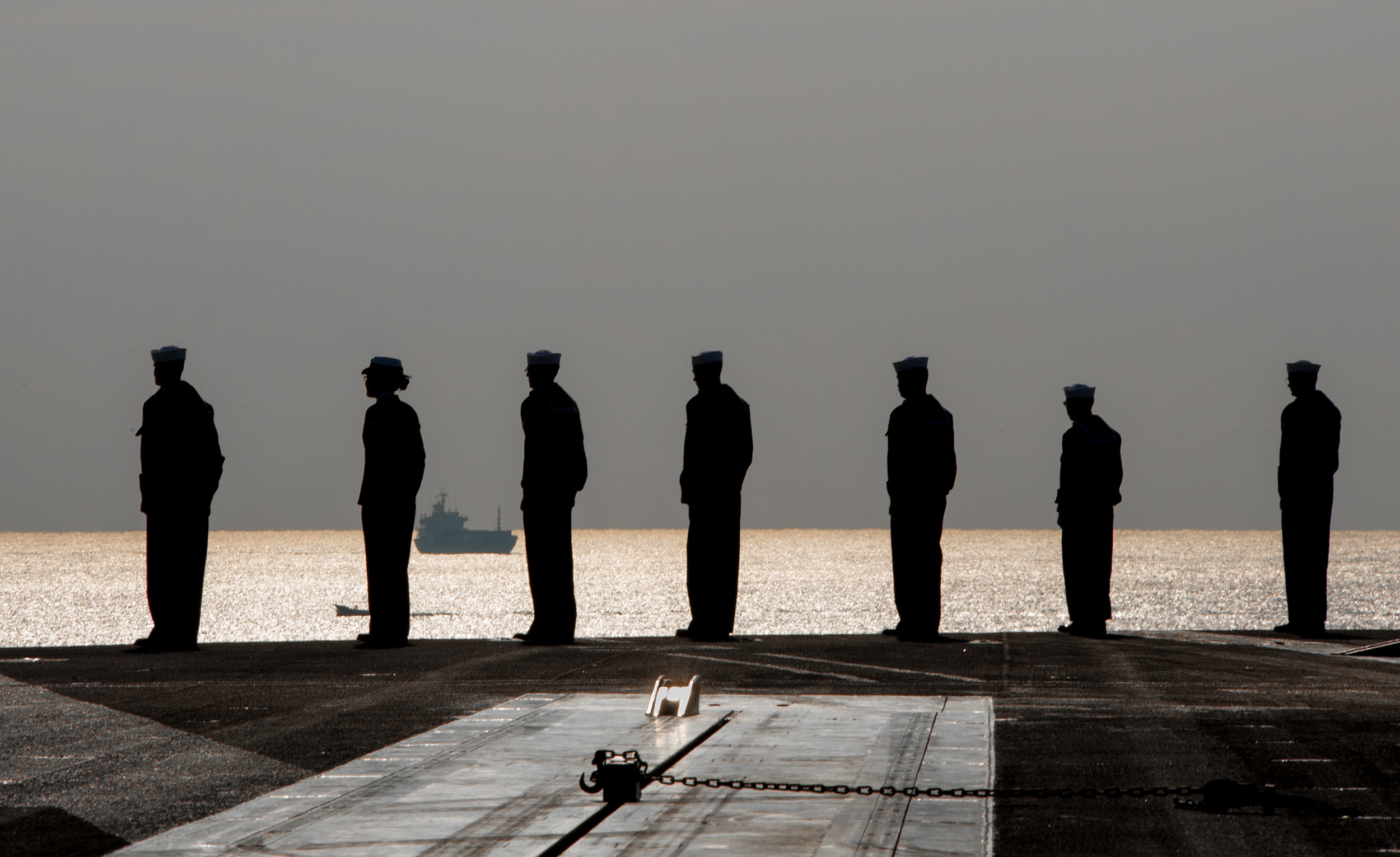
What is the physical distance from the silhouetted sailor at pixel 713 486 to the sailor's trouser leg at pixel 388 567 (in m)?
2.51

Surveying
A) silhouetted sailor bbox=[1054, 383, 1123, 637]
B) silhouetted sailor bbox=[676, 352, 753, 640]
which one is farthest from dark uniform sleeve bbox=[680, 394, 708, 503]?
silhouetted sailor bbox=[1054, 383, 1123, 637]

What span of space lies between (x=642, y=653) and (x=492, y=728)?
4391 millimetres

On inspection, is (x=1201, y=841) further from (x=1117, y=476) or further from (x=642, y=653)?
(x=1117, y=476)

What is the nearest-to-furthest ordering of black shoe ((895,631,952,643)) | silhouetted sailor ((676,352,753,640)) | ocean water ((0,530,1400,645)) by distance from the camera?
black shoe ((895,631,952,643)) < silhouetted sailor ((676,352,753,640)) < ocean water ((0,530,1400,645))

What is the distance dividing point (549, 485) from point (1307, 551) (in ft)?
24.4

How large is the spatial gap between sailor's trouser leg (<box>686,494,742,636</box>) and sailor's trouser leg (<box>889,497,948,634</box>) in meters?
1.47

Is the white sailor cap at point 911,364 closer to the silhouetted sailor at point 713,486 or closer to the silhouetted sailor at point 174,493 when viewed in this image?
the silhouetted sailor at point 713,486

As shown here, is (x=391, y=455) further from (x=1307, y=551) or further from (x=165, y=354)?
(x=1307, y=551)

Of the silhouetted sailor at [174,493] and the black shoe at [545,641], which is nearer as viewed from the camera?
the silhouetted sailor at [174,493]

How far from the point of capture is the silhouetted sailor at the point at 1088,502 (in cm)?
1463

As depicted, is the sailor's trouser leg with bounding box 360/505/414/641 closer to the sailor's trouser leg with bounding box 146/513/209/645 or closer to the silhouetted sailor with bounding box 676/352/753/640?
the sailor's trouser leg with bounding box 146/513/209/645

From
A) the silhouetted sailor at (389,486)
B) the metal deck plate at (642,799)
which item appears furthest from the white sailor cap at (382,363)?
the metal deck plate at (642,799)

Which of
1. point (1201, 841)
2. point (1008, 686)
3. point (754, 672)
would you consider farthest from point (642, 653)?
point (1201, 841)

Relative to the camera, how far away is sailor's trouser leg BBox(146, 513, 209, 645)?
12.9 m
